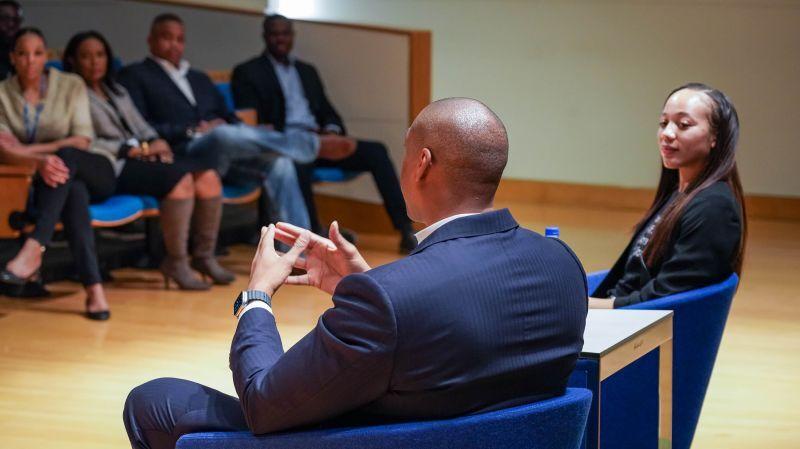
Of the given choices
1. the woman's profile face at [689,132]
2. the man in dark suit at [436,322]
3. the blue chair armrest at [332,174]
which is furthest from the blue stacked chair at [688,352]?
the blue chair armrest at [332,174]

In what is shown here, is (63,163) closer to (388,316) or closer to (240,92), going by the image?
(240,92)

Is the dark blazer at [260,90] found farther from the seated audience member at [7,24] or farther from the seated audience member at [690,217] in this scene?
the seated audience member at [690,217]

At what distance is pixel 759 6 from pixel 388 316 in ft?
21.2

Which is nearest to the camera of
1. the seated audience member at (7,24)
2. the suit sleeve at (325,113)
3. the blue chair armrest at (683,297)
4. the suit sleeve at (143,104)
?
the blue chair armrest at (683,297)

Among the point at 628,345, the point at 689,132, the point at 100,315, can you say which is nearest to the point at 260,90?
the point at 100,315

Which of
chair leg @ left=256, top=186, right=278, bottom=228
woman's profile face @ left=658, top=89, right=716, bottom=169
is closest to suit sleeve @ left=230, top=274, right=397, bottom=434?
woman's profile face @ left=658, top=89, right=716, bottom=169

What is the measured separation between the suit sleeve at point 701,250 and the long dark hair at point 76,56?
3542mm

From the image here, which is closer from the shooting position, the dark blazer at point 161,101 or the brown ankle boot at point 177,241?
the brown ankle boot at point 177,241

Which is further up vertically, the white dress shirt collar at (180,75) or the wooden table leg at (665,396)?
the white dress shirt collar at (180,75)

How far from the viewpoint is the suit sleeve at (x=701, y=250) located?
292 centimetres

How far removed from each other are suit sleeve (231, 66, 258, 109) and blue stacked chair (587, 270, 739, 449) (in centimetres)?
414

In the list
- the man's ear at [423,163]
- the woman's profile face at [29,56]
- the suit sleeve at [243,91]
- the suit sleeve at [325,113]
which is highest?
the man's ear at [423,163]

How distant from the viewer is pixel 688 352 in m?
2.91

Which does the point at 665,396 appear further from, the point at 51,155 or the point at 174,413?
the point at 51,155
